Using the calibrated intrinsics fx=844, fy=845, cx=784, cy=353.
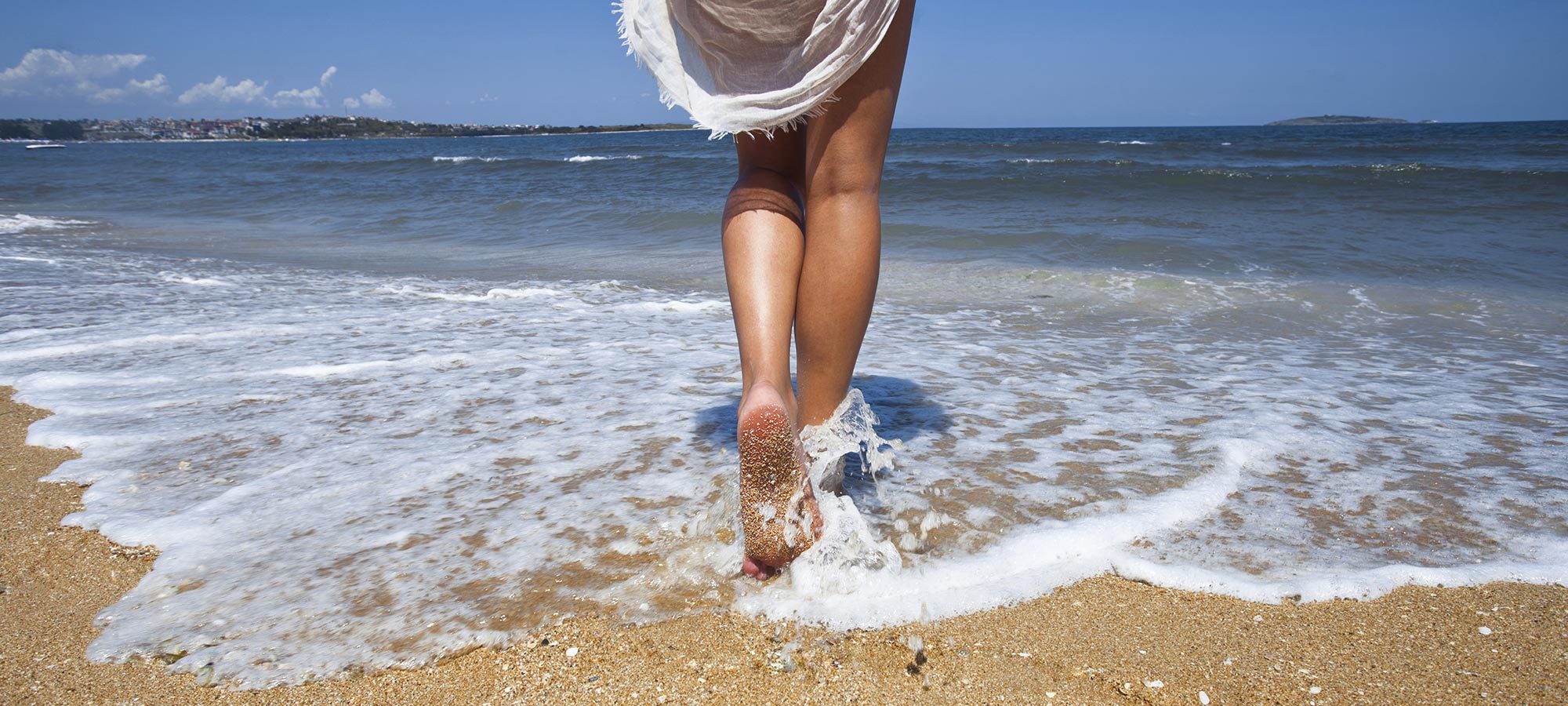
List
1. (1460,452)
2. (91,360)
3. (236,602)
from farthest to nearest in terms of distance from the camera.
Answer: (91,360), (1460,452), (236,602)

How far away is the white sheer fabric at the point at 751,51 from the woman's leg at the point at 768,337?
9cm

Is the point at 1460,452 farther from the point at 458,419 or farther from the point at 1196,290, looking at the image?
the point at 1196,290

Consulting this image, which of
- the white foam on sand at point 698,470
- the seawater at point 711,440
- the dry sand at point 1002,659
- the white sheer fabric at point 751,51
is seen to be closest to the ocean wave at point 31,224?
the seawater at point 711,440

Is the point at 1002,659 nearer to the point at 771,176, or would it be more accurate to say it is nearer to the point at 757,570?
the point at 757,570

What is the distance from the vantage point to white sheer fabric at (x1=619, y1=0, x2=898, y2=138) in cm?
114

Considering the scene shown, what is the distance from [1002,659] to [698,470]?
723 millimetres

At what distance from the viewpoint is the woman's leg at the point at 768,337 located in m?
1.08

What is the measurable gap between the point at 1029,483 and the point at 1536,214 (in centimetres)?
842

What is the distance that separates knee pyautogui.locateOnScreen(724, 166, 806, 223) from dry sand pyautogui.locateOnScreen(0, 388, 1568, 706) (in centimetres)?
60

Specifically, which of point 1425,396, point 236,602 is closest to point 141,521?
point 236,602

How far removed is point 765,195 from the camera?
130 cm

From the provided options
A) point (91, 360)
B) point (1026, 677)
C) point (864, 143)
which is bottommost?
point (1026, 677)

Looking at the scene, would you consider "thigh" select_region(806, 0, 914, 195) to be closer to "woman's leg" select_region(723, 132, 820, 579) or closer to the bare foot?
"woman's leg" select_region(723, 132, 820, 579)

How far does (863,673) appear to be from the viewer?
1013 millimetres
